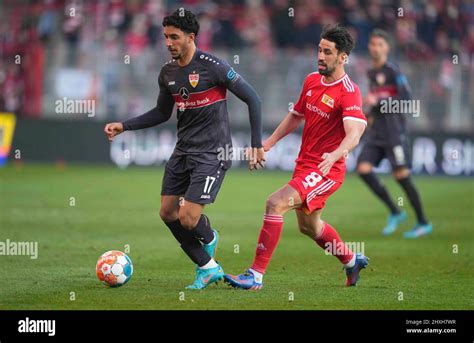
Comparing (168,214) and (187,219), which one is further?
(168,214)

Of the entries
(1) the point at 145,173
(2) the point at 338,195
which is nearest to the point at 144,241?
(2) the point at 338,195

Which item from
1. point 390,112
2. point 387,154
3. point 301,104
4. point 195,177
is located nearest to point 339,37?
point 301,104

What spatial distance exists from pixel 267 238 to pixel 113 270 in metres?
1.44

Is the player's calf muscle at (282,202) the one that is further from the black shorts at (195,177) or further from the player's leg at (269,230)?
the black shorts at (195,177)

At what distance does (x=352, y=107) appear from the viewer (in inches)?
356

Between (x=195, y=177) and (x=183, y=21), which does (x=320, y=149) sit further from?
(x=183, y=21)

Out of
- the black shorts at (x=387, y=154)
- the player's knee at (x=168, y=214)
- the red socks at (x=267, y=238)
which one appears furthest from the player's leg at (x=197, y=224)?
the black shorts at (x=387, y=154)

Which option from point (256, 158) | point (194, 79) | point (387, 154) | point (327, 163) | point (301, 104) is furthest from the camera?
point (387, 154)

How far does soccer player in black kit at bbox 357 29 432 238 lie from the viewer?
14242 mm

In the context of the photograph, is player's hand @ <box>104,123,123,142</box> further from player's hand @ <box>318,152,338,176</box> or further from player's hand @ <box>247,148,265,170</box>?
player's hand @ <box>318,152,338,176</box>

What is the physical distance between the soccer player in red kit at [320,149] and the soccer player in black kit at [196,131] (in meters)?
0.40

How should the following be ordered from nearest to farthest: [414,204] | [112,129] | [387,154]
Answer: [112,129], [414,204], [387,154]

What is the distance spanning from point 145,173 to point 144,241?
9.96 metres

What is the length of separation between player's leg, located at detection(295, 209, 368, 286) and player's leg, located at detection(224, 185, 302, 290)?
327mm
